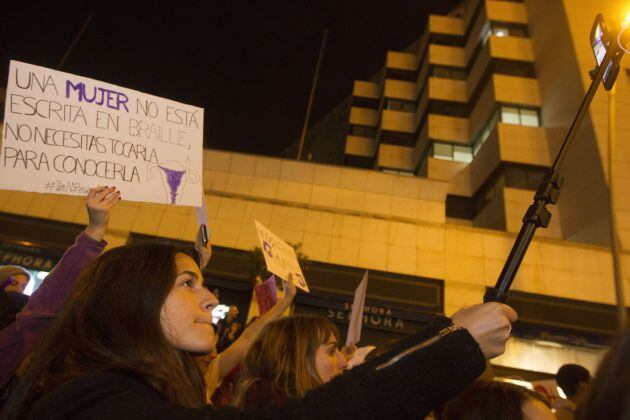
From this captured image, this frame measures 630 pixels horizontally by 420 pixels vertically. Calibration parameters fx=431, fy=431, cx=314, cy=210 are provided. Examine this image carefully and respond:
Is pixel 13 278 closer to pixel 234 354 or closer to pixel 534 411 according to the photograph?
pixel 234 354

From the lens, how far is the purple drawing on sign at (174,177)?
121 inches

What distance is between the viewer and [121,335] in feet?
4.50

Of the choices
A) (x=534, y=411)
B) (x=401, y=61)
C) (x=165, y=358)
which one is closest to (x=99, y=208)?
(x=165, y=358)

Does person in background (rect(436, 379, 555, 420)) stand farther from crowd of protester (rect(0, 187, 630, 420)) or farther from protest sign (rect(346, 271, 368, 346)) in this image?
protest sign (rect(346, 271, 368, 346))

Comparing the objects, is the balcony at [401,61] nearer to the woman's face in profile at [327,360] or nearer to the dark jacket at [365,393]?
the woman's face in profile at [327,360]

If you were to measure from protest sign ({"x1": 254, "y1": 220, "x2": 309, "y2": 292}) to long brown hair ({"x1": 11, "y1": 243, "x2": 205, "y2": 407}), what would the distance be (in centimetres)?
265

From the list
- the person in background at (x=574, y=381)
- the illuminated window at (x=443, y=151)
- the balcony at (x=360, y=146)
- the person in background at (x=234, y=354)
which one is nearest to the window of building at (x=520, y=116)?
the illuminated window at (x=443, y=151)

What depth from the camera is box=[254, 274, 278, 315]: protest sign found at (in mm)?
4777

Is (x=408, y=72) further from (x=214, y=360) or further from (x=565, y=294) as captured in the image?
(x=214, y=360)

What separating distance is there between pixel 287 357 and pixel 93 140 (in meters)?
1.95

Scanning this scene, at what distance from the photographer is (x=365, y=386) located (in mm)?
994

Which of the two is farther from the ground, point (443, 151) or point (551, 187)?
point (443, 151)

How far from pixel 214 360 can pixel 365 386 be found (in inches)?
104

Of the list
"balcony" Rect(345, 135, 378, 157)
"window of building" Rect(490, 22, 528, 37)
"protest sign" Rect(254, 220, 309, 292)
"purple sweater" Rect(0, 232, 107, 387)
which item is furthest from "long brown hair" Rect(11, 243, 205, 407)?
"balcony" Rect(345, 135, 378, 157)
